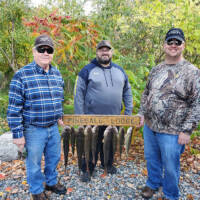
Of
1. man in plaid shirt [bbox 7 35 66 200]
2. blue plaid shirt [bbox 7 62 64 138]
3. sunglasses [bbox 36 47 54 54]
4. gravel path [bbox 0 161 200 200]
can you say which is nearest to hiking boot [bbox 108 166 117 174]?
gravel path [bbox 0 161 200 200]

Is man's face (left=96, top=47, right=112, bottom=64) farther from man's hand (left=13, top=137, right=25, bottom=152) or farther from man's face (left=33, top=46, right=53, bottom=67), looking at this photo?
man's hand (left=13, top=137, right=25, bottom=152)

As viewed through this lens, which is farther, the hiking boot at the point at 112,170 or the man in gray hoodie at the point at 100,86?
the hiking boot at the point at 112,170

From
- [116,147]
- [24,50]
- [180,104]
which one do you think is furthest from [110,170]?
[24,50]

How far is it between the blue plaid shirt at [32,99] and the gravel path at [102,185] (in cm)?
159

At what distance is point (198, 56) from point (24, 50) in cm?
674

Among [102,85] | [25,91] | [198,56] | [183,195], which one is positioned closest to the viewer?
[25,91]

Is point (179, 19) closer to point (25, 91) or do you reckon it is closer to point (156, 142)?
point (156, 142)

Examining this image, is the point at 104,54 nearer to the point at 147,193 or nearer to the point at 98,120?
the point at 98,120

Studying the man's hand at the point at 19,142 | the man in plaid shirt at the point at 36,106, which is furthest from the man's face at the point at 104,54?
the man's hand at the point at 19,142

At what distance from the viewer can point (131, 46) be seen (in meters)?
6.57

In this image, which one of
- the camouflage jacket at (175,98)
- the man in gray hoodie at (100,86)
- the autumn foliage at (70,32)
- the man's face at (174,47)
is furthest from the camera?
the autumn foliage at (70,32)

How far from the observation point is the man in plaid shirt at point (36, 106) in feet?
8.22

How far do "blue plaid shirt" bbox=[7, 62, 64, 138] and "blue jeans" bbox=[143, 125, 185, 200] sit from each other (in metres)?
1.60

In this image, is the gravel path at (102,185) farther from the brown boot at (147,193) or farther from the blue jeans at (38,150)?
the blue jeans at (38,150)
